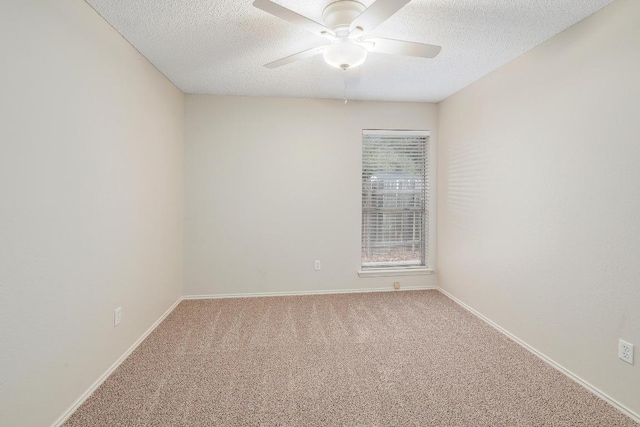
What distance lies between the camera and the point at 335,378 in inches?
76.3

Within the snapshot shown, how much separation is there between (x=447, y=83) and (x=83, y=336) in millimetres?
3734

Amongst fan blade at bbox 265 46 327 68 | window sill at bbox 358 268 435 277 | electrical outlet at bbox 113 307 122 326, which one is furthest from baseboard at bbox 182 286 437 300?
fan blade at bbox 265 46 327 68

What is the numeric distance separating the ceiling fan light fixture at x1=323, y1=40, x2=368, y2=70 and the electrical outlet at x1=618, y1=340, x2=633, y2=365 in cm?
229

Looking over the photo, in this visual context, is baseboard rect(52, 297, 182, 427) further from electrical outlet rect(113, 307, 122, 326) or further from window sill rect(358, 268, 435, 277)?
window sill rect(358, 268, 435, 277)

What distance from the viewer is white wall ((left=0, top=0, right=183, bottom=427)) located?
1302mm

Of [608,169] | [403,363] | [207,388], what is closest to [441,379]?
[403,363]

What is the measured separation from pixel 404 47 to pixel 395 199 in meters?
2.22

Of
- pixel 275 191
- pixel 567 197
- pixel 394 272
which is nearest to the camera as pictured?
pixel 567 197

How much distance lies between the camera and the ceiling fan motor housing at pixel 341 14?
1693mm

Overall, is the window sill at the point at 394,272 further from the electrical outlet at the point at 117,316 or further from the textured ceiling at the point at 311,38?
the electrical outlet at the point at 117,316

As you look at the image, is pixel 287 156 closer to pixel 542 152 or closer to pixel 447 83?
pixel 447 83

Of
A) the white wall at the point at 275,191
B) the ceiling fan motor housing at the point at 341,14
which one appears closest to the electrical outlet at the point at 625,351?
the white wall at the point at 275,191

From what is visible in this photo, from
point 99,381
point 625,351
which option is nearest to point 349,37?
point 625,351

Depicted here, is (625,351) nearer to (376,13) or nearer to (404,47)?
(404,47)
